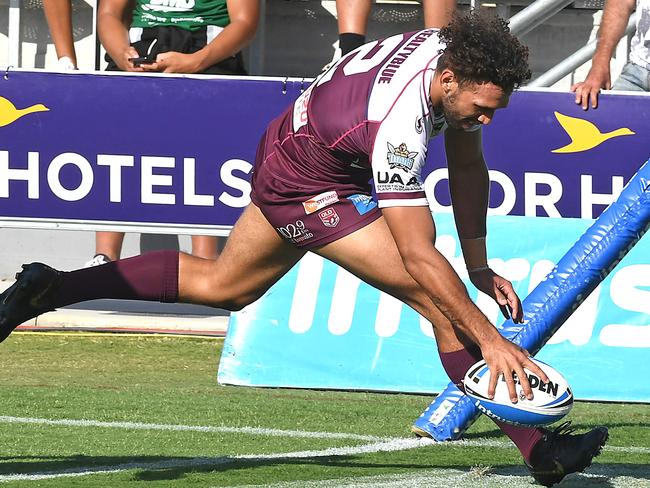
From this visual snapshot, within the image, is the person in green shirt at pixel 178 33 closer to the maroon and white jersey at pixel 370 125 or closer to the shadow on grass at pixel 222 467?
the maroon and white jersey at pixel 370 125

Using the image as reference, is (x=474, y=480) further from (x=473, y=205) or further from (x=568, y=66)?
(x=568, y=66)

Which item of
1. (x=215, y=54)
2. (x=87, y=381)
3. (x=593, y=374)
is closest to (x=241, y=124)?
(x=215, y=54)

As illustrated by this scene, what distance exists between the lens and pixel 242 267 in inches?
229

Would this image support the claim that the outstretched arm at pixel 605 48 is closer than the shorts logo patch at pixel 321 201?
No

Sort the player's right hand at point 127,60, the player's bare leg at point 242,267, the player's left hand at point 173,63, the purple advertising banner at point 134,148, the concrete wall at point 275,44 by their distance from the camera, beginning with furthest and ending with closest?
1. the concrete wall at point 275,44
2. the player's right hand at point 127,60
3. the player's left hand at point 173,63
4. the purple advertising banner at point 134,148
5. the player's bare leg at point 242,267

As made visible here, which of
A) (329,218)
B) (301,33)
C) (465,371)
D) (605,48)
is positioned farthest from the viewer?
(301,33)

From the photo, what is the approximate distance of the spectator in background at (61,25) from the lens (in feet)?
32.2

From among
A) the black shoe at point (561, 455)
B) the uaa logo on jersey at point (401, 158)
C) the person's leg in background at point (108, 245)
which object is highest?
the uaa logo on jersey at point (401, 158)

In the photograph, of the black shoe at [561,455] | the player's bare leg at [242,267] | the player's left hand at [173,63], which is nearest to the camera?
the black shoe at [561,455]

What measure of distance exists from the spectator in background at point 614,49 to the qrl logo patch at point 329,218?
338 centimetres

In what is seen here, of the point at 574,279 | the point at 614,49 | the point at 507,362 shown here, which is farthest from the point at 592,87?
the point at 507,362

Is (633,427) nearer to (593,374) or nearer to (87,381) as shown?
(593,374)

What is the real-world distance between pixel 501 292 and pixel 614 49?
323cm

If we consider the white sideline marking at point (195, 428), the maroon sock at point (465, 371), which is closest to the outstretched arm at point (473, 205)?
the maroon sock at point (465, 371)
